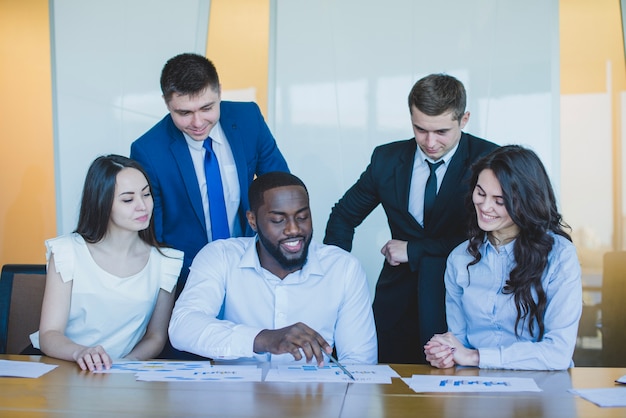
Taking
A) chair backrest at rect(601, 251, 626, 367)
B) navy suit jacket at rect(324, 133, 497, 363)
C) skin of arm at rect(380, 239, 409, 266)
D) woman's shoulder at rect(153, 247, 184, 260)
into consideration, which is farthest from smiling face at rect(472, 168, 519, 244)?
chair backrest at rect(601, 251, 626, 367)

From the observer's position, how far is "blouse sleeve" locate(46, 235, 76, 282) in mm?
2771

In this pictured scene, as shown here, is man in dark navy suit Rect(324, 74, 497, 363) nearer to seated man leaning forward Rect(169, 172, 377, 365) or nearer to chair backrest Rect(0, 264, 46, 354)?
seated man leaning forward Rect(169, 172, 377, 365)

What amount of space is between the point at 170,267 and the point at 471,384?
1.37 meters

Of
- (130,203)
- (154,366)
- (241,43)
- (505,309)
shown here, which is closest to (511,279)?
(505,309)

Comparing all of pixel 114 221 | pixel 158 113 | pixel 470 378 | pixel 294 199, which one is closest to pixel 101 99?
pixel 158 113

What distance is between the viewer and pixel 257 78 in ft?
15.4

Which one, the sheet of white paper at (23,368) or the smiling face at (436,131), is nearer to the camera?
the sheet of white paper at (23,368)

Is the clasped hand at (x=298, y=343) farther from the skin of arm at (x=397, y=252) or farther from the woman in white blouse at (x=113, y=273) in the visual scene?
the skin of arm at (x=397, y=252)

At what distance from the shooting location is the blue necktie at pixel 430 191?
10.0ft

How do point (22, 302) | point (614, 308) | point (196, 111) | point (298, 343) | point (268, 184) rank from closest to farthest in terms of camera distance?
point (298, 343)
point (268, 184)
point (196, 111)
point (22, 302)
point (614, 308)

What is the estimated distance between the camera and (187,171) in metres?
3.18

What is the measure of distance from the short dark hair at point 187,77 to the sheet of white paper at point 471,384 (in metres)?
1.46

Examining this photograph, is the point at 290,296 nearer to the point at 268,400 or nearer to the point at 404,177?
the point at 404,177

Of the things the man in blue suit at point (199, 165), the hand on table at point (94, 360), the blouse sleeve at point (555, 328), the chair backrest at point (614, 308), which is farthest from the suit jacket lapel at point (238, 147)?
the chair backrest at point (614, 308)
